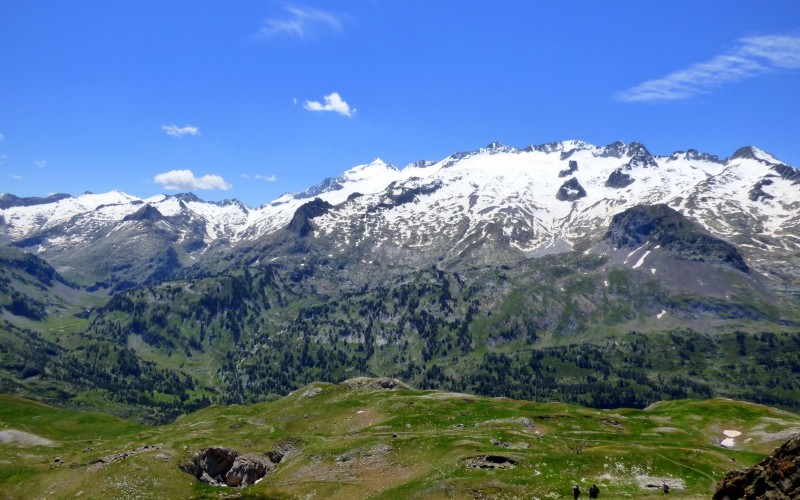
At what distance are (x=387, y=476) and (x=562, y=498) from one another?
30.3m

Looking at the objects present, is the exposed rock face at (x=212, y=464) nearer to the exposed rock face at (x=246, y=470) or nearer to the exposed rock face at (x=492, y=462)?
the exposed rock face at (x=246, y=470)

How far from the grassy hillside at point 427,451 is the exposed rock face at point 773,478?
849 inches

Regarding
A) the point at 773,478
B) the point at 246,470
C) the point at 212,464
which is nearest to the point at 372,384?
the point at 246,470

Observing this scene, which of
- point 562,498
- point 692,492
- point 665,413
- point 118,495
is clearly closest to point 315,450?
point 118,495

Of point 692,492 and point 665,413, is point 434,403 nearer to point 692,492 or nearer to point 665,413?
point 665,413

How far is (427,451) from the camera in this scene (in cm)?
9019

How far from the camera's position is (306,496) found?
79.4 meters

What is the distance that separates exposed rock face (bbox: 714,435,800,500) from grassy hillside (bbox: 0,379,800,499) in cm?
2157

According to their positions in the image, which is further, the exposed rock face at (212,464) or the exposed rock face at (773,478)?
the exposed rock face at (212,464)

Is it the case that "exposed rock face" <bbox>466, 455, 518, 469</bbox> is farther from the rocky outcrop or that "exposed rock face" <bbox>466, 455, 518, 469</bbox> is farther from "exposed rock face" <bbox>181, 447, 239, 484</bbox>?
"exposed rock face" <bbox>181, 447, 239, 484</bbox>

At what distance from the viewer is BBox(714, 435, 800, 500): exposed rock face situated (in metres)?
39.2

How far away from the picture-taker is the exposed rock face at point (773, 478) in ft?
128

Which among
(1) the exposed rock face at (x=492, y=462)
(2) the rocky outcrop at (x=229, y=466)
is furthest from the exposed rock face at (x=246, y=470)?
(1) the exposed rock face at (x=492, y=462)

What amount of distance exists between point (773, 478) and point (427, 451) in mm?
56952
